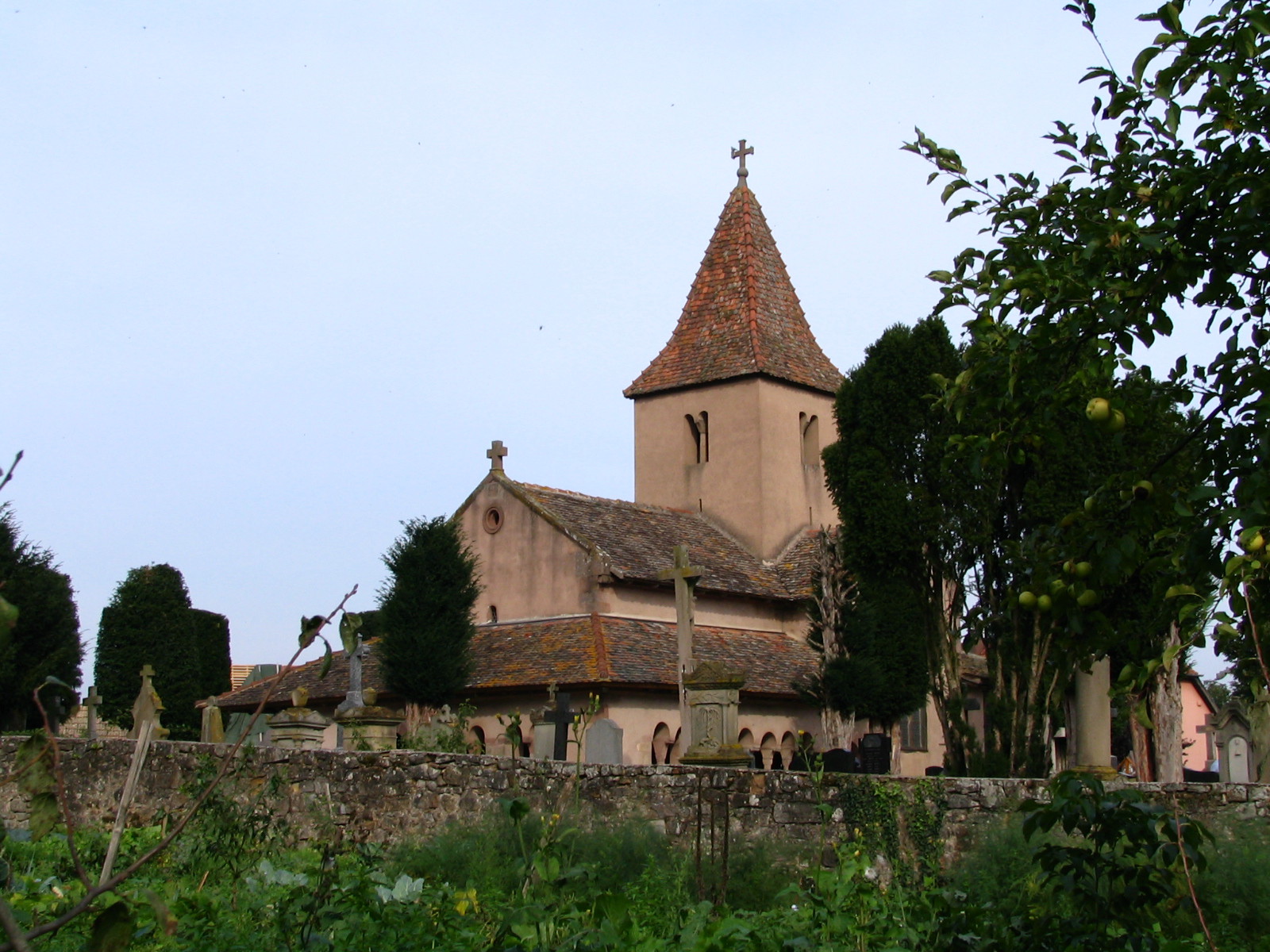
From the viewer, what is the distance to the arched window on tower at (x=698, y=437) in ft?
106

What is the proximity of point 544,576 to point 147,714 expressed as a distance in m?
10.5

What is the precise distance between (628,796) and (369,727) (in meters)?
7.50

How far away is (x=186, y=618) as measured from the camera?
39.9 m

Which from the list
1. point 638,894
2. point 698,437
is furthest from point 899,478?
point 638,894

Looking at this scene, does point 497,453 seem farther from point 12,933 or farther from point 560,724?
point 12,933

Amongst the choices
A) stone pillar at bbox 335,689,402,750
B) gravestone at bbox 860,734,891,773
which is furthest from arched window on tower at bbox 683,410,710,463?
stone pillar at bbox 335,689,402,750

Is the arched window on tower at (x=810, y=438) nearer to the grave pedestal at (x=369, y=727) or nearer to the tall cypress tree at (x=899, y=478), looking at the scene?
the tall cypress tree at (x=899, y=478)

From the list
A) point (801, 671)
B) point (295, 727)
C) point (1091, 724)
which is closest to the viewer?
point (1091, 724)

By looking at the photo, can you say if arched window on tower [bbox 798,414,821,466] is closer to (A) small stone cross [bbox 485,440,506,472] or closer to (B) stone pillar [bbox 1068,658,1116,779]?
(A) small stone cross [bbox 485,440,506,472]

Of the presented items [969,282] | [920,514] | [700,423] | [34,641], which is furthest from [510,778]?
[34,641]

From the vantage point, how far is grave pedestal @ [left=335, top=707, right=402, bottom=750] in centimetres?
1861

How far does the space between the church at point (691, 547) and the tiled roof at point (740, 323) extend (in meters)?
0.05

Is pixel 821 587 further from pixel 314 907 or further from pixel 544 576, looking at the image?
pixel 314 907

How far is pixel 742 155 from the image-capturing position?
112ft
